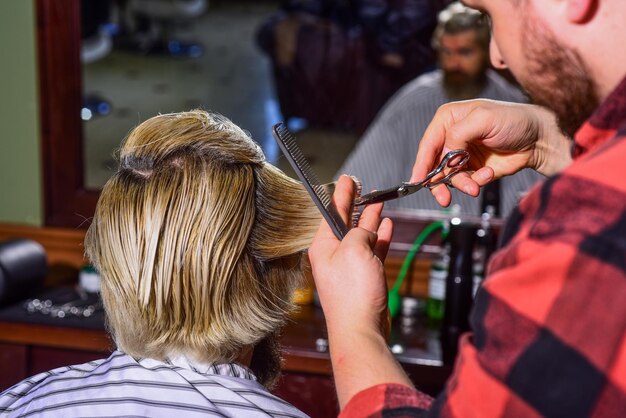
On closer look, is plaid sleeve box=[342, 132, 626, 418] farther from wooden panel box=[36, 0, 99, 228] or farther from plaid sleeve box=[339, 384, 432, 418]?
wooden panel box=[36, 0, 99, 228]

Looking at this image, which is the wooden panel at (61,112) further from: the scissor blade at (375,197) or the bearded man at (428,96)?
the scissor blade at (375,197)

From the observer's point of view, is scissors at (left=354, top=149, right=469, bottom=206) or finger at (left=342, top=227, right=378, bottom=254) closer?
finger at (left=342, top=227, right=378, bottom=254)

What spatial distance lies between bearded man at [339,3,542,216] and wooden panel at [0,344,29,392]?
1.13m

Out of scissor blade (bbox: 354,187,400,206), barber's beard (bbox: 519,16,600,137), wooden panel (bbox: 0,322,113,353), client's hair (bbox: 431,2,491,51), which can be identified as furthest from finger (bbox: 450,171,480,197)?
client's hair (bbox: 431,2,491,51)

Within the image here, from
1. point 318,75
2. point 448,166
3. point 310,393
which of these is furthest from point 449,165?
point 318,75

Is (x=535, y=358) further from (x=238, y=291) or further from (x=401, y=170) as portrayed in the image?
(x=401, y=170)

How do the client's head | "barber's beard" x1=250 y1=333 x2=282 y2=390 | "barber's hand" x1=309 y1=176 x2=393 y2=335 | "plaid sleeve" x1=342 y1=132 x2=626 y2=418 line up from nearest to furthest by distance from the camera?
"plaid sleeve" x1=342 y1=132 x2=626 y2=418 < "barber's hand" x1=309 y1=176 x2=393 y2=335 < "barber's beard" x1=250 y1=333 x2=282 y2=390 < the client's head

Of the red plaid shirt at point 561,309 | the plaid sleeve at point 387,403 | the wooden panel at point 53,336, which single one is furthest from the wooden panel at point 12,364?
→ the red plaid shirt at point 561,309

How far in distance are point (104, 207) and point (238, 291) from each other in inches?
9.5

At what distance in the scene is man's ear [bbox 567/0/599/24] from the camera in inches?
31.7

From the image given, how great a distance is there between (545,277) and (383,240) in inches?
15.9

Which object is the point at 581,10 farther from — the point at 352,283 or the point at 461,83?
the point at 461,83

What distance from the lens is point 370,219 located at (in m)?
1.08

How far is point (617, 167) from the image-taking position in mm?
725
